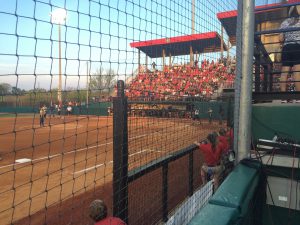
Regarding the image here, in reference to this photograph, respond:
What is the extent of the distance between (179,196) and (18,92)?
16.8 feet

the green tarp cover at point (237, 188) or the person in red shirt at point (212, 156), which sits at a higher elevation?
the green tarp cover at point (237, 188)

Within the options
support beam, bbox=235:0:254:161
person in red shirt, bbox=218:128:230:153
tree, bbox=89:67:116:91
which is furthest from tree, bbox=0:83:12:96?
person in red shirt, bbox=218:128:230:153

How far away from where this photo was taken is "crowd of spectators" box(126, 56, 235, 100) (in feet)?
15.3

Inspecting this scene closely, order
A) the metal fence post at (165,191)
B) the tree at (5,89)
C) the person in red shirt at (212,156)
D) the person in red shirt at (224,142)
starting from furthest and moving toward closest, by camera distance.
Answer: the person in red shirt at (224,142)
the person in red shirt at (212,156)
the metal fence post at (165,191)
the tree at (5,89)

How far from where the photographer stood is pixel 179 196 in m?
6.61

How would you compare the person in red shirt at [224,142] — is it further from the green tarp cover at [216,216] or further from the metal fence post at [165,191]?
the green tarp cover at [216,216]

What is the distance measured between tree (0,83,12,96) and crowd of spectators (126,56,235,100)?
73.6 inches

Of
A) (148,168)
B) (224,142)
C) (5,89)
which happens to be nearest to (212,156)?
(224,142)

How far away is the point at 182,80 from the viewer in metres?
6.12

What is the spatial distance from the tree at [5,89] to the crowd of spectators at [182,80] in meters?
1.87

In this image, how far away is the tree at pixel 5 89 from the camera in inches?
85.0

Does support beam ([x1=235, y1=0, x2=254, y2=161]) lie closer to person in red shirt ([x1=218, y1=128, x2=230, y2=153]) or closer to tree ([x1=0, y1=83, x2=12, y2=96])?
tree ([x1=0, y1=83, x2=12, y2=96])

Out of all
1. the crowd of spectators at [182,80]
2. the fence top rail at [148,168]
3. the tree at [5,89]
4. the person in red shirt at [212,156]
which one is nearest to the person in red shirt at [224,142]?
the person in red shirt at [212,156]

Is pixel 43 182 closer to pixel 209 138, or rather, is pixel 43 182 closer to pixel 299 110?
pixel 209 138
